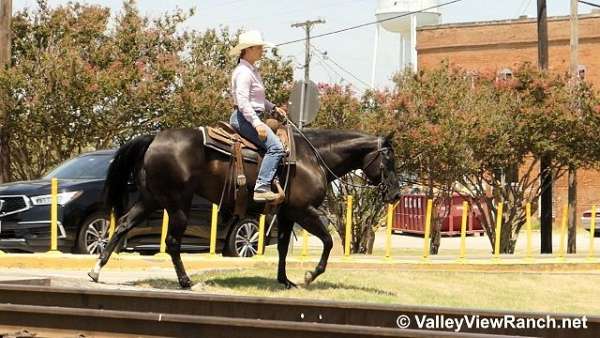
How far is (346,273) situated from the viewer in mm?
14047

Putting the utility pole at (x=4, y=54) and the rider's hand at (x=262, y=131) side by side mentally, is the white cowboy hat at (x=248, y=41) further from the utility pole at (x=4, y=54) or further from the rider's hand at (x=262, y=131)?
the utility pole at (x=4, y=54)

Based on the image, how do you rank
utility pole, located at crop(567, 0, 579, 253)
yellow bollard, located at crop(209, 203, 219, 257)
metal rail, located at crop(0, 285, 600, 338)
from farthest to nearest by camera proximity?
utility pole, located at crop(567, 0, 579, 253) → yellow bollard, located at crop(209, 203, 219, 257) → metal rail, located at crop(0, 285, 600, 338)

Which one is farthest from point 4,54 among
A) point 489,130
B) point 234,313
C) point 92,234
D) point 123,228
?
point 234,313

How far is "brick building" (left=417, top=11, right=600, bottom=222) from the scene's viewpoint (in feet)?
163

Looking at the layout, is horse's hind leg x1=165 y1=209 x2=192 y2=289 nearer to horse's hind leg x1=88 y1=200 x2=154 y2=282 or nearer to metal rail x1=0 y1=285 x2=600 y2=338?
horse's hind leg x1=88 y1=200 x2=154 y2=282

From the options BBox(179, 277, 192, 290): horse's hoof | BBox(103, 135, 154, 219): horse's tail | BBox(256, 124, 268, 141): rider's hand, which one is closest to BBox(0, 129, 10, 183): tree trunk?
BBox(103, 135, 154, 219): horse's tail

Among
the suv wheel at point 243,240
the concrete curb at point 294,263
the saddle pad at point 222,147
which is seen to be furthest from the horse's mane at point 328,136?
the suv wheel at point 243,240

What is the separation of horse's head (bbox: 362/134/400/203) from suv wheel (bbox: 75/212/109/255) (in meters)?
5.33

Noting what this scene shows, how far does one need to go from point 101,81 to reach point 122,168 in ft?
39.3

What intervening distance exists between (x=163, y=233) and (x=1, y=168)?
929 cm

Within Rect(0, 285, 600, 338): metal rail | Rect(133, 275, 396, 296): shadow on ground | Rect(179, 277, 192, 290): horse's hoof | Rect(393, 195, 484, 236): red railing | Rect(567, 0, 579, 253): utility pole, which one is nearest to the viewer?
Rect(0, 285, 600, 338): metal rail

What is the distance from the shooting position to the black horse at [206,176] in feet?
36.6

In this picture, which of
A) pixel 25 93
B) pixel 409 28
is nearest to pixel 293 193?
pixel 25 93

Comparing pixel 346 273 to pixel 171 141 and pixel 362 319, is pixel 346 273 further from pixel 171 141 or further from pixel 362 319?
pixel 362 319
